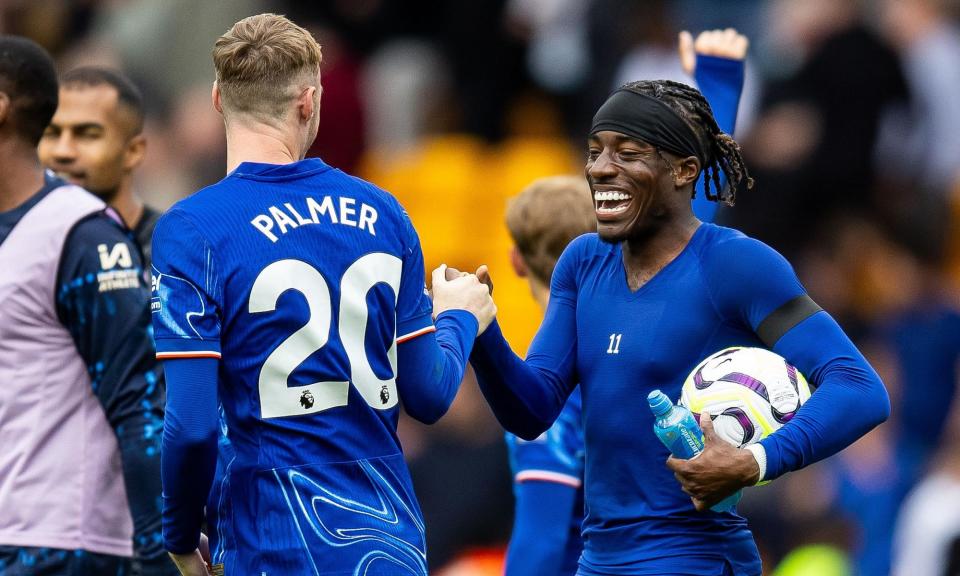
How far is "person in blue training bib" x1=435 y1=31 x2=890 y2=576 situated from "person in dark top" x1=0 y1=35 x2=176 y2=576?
46.6 inches

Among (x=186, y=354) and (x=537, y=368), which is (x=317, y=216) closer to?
(x=186, y=354)

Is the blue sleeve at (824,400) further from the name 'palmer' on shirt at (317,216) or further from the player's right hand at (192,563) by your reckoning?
the player's right hand at (192,563)

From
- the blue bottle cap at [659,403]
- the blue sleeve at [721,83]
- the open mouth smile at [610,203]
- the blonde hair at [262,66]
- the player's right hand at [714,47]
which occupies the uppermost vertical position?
the blonde hair at [262,66]

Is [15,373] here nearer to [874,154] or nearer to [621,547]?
[621,547]

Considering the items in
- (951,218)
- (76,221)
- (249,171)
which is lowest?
(951,218)

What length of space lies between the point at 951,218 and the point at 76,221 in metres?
7.84

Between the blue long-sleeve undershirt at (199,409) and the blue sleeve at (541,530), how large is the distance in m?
1.06

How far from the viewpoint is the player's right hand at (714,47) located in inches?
251

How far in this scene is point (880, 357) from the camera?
10922 mm

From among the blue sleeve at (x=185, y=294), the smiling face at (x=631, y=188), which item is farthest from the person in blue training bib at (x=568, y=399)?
the blue sleeve at (x=185, y=294)

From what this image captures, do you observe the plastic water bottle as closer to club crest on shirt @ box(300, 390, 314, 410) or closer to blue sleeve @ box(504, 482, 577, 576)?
club crest on shirt @ box(300, 390, 314, 410)

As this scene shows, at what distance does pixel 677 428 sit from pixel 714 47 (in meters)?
2.32

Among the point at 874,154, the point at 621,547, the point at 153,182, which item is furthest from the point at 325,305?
the point at 153,182

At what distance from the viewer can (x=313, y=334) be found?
14.9ft
